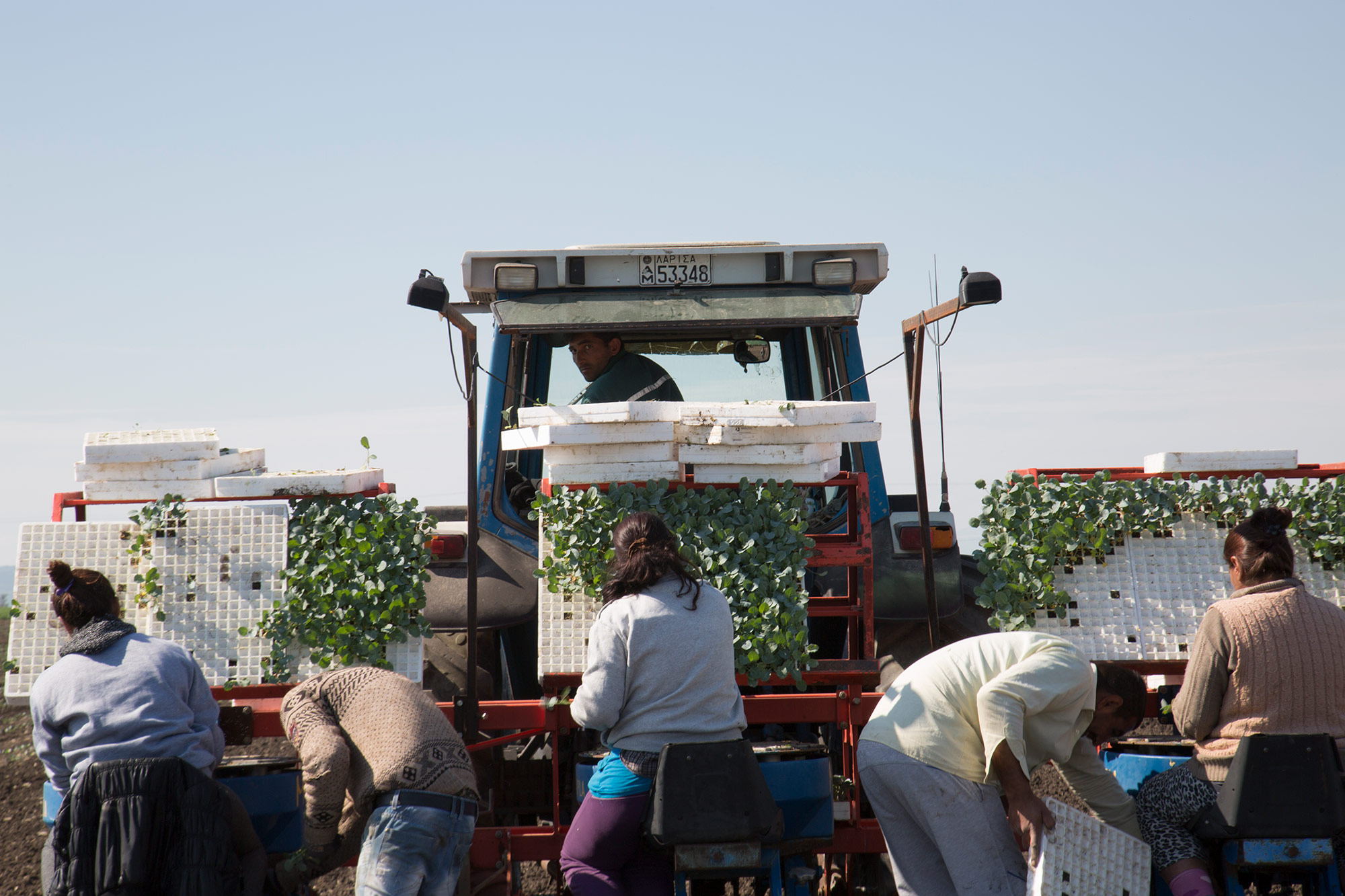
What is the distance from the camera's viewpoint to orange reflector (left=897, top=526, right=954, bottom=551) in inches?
185

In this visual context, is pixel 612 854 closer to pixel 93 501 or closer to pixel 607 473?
pixel 607 473

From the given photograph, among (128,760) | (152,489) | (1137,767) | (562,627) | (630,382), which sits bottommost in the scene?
(1137,767)

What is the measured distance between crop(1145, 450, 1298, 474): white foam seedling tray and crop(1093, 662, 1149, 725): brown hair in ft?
4.34

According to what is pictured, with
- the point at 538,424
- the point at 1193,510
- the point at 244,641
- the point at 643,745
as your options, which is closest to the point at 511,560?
the point at 538,424

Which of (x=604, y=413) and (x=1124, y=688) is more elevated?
(x=604, y=413)

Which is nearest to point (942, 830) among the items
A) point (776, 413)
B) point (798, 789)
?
point (798, 789)

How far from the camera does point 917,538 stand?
185 inches

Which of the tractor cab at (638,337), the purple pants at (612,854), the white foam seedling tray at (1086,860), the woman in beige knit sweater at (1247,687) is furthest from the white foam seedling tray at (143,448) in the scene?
the woman in beige knit sweater at (1247,687)

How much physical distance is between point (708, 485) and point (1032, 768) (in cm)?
154

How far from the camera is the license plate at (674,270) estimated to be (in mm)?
4934

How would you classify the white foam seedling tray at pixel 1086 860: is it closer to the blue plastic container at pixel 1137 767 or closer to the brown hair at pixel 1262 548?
the blue plastic container at pixel 1137 767

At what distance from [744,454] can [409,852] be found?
183 centimetres

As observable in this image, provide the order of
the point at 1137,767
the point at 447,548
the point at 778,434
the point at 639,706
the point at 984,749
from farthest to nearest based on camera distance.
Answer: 1. the point at 447,548
2. the point at 778,434
3. the point at 1137,767
4. the point at 639,706
5. the point at 984,749

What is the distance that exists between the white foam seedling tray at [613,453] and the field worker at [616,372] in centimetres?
86
